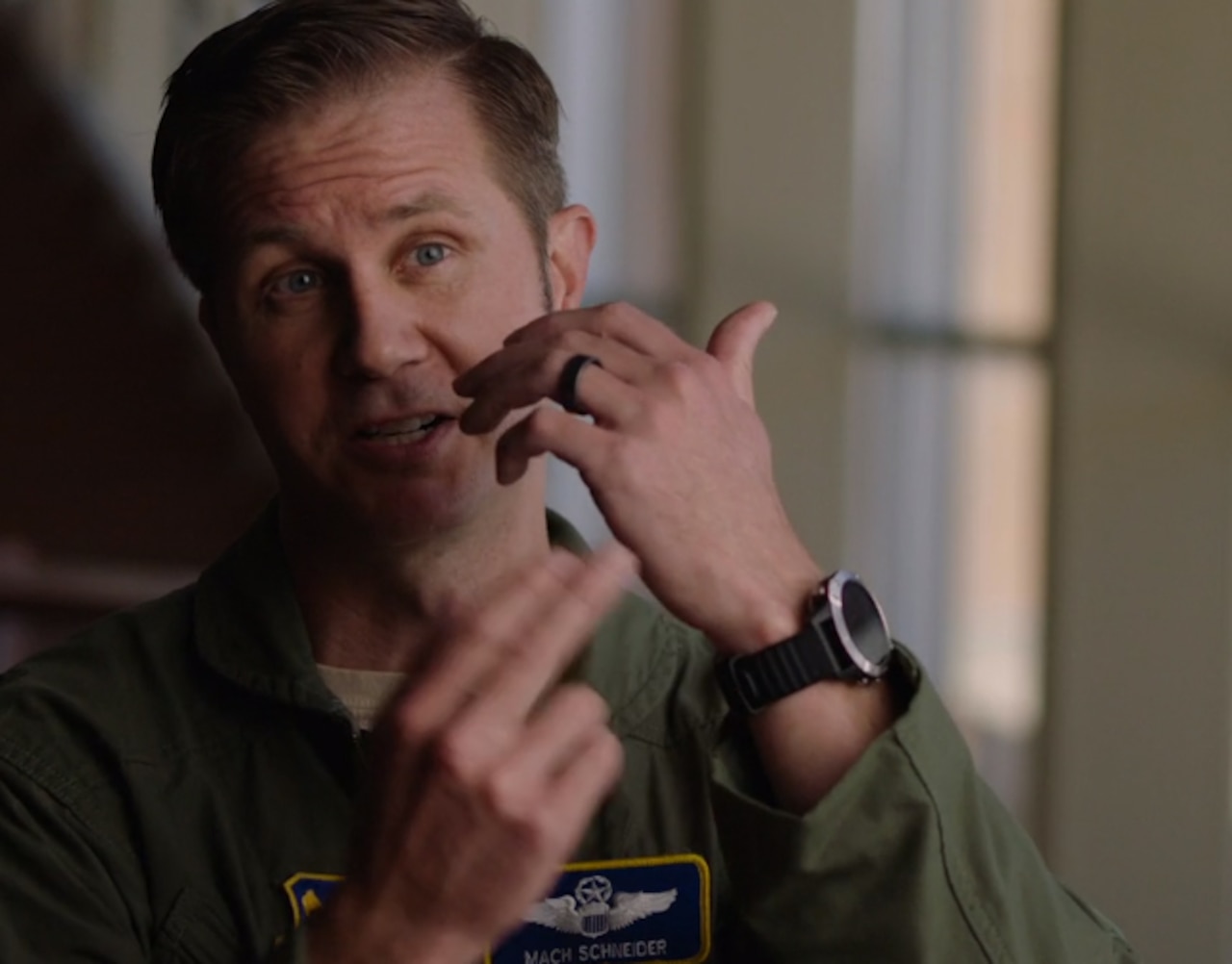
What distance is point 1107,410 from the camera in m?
4.19

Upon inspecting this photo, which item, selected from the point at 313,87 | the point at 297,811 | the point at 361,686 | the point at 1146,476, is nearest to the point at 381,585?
the point at 361,686

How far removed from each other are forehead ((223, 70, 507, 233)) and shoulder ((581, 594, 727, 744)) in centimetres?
43

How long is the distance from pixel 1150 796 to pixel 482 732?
3.05 meters

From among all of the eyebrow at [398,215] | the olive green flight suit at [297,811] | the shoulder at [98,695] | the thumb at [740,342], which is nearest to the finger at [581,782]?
the olive green flight suit at [297,811]

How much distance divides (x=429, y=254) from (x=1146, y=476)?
2.58 m

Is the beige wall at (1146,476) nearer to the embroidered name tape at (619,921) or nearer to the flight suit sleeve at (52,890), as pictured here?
the embroidered name tape at (619,921)

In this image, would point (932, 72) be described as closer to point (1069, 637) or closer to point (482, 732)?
point (1069, 637)

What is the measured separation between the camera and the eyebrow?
1.85 metres

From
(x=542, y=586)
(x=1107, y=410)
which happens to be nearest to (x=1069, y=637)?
(x=1107, y=410)

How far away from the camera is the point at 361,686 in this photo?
1882 mm

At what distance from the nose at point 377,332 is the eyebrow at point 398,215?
6cm

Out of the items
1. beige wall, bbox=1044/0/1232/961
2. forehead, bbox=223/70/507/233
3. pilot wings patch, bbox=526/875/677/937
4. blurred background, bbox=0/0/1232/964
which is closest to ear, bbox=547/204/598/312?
forehead, bbox=223/70/507/233

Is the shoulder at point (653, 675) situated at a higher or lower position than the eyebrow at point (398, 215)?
lower

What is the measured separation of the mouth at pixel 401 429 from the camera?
183cm
